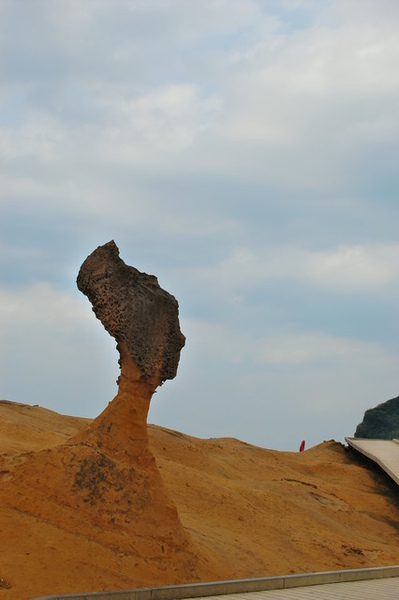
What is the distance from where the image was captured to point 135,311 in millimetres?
9078

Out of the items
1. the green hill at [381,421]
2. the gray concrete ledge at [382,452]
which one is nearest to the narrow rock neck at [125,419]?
the gray concrete ledge at [382,452]

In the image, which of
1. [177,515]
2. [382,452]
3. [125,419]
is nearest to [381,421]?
[382,452]

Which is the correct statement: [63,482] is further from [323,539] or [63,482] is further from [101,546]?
[323,539]

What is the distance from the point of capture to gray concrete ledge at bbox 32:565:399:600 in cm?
710

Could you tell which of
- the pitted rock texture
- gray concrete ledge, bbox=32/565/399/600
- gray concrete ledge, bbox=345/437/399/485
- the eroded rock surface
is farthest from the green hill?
the pitted rock texture

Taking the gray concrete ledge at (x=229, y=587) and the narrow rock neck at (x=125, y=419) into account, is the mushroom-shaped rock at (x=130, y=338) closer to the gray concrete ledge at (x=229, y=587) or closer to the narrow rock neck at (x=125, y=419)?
the narrow rock neck at (x=125, y=419)

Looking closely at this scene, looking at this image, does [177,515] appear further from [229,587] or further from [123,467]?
[229,587]

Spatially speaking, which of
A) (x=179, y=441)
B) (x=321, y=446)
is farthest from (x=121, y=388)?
(x=321, y=446)

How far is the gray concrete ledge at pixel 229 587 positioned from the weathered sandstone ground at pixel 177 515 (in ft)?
1.29

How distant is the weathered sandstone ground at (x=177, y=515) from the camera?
780cm

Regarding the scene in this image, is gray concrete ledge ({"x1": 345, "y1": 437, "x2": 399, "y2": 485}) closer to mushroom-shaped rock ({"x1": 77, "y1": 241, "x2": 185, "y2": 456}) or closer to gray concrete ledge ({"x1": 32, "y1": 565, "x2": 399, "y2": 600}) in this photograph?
gray concrete ledge ({"x1": 32, "y1": 565, "x2": 399, "y2": 600})

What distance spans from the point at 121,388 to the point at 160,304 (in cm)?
111

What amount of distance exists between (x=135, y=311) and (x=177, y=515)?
8.05ft

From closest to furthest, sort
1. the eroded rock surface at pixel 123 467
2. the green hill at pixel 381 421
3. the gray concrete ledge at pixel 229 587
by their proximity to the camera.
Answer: the gray concrete ledge at pixel 229 587
the eroded rock surface at pixel 123 467
the green hill at pixel 381 421
